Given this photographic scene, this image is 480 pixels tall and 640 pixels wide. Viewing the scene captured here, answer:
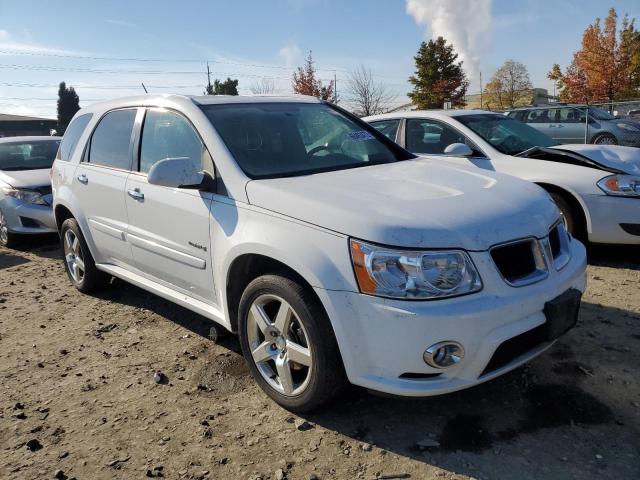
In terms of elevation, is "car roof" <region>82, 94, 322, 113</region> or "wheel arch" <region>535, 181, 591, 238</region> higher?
"car roof" <region>82, 94, 322, 113</region>

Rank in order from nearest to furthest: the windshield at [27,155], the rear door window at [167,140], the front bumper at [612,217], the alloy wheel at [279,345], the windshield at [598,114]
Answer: the alloy wheel at [279,345]
the rear door window at [167,140]
the front bumper at [612,217]
the windshield at [27,155]
the windshield at [598,114]

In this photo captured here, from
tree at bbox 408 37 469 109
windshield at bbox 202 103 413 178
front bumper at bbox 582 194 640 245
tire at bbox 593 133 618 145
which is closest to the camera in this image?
windshield at bbox 202 103 413 178

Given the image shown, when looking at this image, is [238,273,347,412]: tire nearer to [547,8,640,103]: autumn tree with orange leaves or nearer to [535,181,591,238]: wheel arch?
[535,181,591,238]: wheel arch

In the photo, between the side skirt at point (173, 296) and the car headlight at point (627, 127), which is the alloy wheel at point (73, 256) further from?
the car headlight at point (627, 127)

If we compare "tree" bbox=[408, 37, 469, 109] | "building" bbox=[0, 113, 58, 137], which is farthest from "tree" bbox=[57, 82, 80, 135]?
"tree" bbox=[408, 37, 469, 109]

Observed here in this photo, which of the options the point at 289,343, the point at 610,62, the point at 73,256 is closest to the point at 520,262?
the point at 289,343

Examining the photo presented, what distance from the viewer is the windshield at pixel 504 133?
19.1 ft

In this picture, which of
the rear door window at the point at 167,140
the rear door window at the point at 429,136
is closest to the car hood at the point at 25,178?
the rear door window at the point at 167,140

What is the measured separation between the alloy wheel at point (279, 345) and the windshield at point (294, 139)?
79cm

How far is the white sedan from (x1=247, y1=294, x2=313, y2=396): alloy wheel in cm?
273

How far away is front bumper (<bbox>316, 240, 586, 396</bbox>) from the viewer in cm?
234

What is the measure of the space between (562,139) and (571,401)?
1440cm

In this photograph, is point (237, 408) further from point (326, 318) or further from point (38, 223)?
point (38, 223)

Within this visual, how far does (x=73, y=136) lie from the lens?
5.04m
